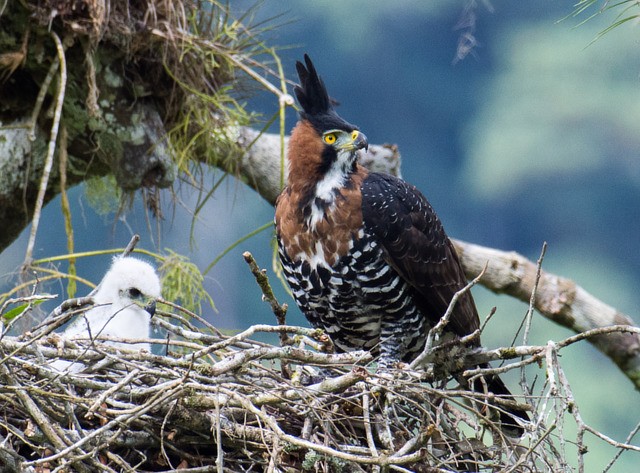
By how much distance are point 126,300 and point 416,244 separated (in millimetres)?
924

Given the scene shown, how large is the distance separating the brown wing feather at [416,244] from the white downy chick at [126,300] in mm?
707

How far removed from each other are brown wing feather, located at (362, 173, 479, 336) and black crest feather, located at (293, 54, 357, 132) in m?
0.22

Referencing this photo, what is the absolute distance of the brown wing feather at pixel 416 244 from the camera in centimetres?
312

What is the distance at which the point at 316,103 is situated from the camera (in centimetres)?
324

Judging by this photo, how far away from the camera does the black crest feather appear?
10.4ft

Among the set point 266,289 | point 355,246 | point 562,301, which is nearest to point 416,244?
point 355,246

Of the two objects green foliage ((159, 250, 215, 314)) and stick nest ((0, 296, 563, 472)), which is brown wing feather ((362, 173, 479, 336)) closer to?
stick nest ((0, 296, 563, 472))

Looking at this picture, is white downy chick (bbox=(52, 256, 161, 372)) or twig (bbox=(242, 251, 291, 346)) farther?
white downy chick (bbox=(52, 256, 161, 372))

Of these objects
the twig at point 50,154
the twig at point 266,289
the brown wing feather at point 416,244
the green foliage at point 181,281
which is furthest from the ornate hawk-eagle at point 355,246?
the twig at point 50,154

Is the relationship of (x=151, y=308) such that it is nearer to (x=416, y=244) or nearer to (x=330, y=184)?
(x=330, y=184)

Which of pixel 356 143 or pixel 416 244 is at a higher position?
pixel 356 143

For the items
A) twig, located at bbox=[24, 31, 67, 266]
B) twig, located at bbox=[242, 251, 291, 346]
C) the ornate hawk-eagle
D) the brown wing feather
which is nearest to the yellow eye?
the ornate hawk-eagle

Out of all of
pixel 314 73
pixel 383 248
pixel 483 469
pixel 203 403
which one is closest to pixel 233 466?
pixel 203 403

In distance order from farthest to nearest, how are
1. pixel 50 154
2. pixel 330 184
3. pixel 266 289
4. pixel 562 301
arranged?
Answer: 1. pixel 562 301
2. pixel 50 154
3. pixel 330 184
4. pixel 266 289
